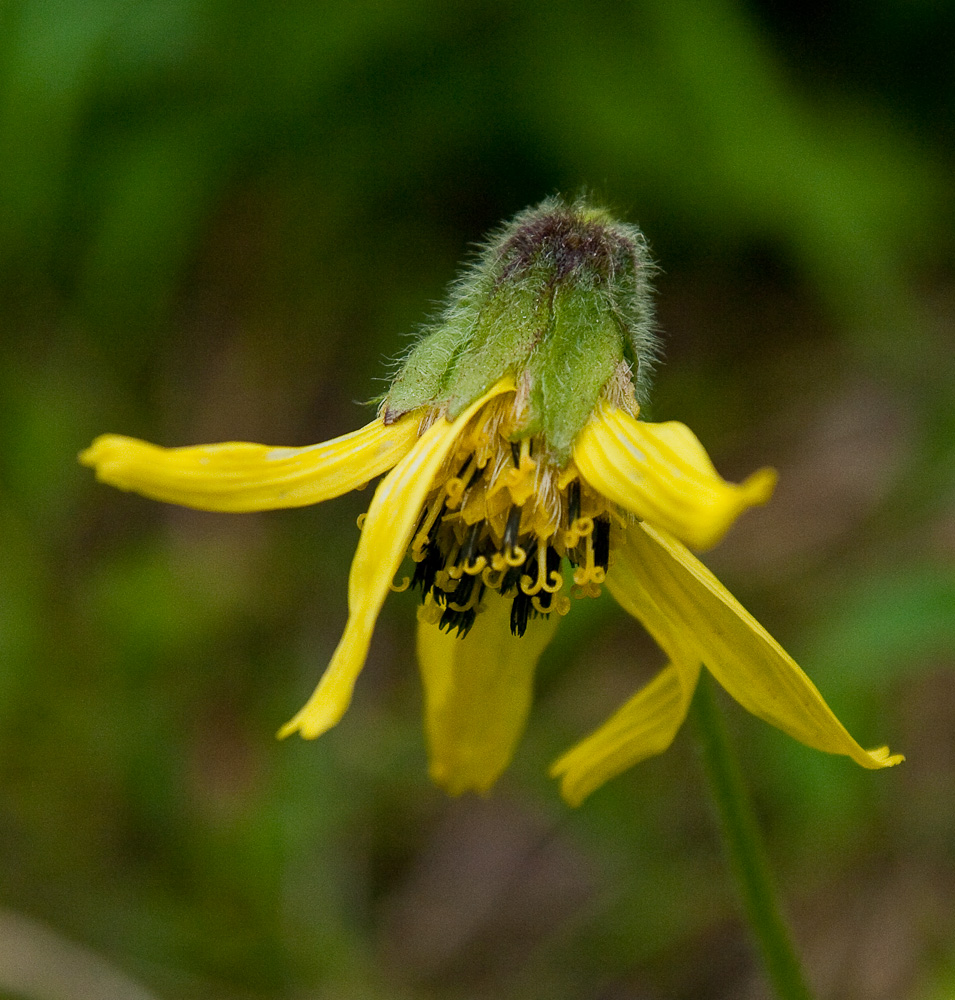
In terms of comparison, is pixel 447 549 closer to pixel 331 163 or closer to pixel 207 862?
pixel 207 862

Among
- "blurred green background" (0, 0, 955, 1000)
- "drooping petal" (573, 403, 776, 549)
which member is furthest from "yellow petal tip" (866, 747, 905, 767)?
"blurred green background" (0, 0, 955, 1000)

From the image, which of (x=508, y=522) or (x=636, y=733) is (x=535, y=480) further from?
(x=636, y=733)

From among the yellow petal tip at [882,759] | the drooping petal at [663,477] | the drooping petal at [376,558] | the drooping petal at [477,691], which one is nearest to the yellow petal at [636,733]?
the drooping petal at [477,691]

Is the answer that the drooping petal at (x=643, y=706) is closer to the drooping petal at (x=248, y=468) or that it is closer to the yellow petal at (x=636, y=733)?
the yellow petal at (x=636, y=733)

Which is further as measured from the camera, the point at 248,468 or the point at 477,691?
the point at 477,691

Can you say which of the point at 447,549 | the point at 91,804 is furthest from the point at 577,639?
the point at 447,549

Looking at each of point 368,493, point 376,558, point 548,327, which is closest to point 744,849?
point 376,558

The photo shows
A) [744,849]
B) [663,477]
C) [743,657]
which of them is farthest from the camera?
[744,849]

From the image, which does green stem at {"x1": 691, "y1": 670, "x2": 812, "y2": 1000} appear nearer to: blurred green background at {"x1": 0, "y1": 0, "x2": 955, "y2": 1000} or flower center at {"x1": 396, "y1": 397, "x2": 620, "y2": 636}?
flower center at {"x1": 396, "y1": 397, "x2": 620, "y2": 636}
